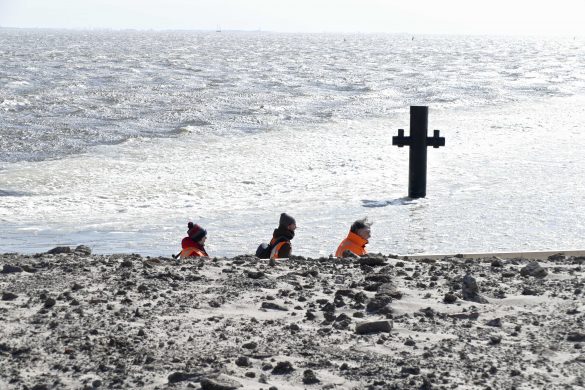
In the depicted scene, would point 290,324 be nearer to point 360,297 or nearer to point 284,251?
point 360,297

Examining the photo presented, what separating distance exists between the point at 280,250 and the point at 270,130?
15.8 m

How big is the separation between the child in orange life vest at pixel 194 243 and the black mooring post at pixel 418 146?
19.9ft

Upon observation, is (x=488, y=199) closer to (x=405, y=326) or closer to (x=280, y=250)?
(x=280, y=250)

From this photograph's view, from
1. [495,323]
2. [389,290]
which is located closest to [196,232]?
[389,290]

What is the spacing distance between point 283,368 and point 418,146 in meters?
10.1

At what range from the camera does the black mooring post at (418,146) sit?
14.5 meters

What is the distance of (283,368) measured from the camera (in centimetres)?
503

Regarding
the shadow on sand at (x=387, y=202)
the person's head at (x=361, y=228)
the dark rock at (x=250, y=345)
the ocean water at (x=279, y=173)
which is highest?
the dark rock at (x=250, y=345)

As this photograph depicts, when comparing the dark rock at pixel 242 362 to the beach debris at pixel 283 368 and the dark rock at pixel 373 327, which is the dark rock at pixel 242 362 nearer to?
the beach debris at pixel 283 368

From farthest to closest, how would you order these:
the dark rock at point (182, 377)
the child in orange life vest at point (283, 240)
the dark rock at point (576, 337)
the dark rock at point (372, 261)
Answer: the child in orange life vest at point (283, 240) → the dark rock at point (372, 261) → the dark rock at point (576, 337) → the dark rock at point (182, 377)

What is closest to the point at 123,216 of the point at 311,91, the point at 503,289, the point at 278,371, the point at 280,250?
the point at 280,250

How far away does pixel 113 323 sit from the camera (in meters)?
5.70

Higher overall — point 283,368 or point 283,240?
point 283,368

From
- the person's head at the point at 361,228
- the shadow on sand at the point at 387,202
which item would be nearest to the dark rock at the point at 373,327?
the person's head at the point at 361,228
